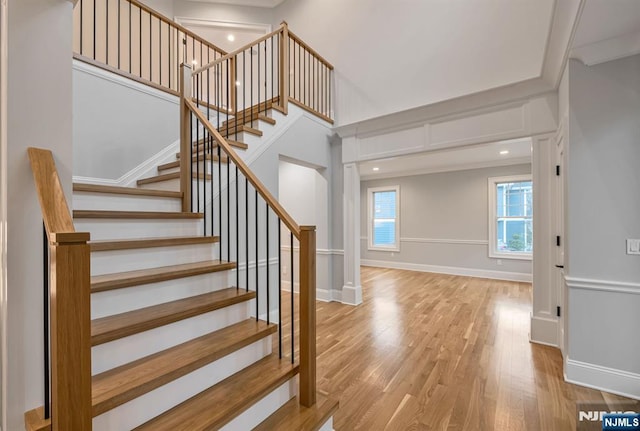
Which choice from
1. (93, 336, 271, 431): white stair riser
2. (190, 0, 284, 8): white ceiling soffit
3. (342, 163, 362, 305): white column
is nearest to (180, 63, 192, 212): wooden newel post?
(93, 336, 271, 431): white stair riser

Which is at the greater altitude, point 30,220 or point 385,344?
point 30,220

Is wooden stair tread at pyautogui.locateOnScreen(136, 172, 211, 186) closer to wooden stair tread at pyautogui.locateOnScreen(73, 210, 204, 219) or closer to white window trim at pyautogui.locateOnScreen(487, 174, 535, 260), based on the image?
wooden stair tread at pyautogui.locateOnScreen(73, 210, 204, 219)

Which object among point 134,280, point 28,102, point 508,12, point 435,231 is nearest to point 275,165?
point 134,280

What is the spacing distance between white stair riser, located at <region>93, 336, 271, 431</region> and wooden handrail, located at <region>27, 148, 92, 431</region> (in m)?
0.46

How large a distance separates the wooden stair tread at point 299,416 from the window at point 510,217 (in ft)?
18.8

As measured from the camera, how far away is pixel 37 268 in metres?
1.16

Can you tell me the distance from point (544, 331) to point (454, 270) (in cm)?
375

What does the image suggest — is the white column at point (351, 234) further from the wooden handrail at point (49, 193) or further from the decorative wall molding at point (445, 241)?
the wooden handrail at point (49, 193)

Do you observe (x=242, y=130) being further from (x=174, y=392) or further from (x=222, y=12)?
(x=222, y=12)

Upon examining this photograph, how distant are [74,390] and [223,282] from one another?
1336 mm

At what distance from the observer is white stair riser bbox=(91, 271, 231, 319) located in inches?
63.2

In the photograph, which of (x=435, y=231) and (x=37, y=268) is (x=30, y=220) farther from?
(x=435, y=231)

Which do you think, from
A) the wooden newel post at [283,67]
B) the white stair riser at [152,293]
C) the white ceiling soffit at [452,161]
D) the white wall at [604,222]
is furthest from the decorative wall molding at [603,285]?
the wooden newel post at [283,67]

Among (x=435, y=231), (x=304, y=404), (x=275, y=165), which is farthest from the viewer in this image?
(x=435, y=231)
